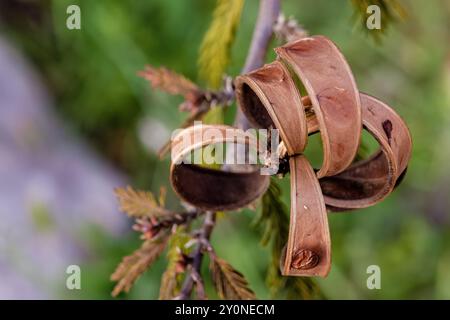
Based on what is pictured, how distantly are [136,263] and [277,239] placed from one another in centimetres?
17

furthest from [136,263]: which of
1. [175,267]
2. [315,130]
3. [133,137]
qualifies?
[133,137]

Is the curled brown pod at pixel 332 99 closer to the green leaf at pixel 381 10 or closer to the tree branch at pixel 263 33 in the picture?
the green leaf at pixel 381 10

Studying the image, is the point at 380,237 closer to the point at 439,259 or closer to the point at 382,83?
the point at 439,259

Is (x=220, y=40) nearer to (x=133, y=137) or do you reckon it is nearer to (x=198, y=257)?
(x=198, y=257)

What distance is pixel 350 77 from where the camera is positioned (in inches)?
24.7

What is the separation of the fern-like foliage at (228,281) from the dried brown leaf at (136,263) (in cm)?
8

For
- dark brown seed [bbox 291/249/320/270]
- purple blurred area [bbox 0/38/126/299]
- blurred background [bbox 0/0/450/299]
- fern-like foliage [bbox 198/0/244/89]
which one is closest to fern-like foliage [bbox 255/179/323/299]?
dark brown seed [bbox 291/249/320/270]

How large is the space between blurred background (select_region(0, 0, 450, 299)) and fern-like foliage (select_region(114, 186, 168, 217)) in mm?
905

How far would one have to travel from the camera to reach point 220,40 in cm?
97

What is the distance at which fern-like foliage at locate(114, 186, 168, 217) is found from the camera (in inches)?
32.7

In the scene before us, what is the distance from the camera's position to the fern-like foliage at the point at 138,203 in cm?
83

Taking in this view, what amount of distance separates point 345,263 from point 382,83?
1.77ft
